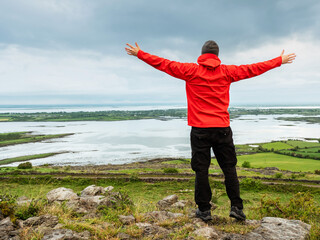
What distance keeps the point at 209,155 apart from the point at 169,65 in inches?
67.1

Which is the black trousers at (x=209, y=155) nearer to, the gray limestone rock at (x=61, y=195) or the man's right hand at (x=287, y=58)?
the man's right hand at (x=287, y=58)

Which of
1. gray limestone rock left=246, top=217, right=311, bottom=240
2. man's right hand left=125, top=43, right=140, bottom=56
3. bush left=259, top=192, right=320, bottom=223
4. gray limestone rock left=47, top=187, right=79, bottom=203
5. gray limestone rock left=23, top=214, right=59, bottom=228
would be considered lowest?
gray limestone rock left=47, top=187, right=79, bottom=203

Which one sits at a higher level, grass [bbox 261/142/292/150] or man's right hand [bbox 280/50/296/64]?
man's right hand [bbox 280/50/296/64]

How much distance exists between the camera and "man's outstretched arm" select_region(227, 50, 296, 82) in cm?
387

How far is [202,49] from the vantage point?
13.3 feet

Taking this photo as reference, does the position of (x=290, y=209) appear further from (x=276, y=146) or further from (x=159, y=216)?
(x=276, y=146)

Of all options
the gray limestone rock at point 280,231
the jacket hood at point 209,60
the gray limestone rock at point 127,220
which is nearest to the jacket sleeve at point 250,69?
the jacket hood at point 209,60

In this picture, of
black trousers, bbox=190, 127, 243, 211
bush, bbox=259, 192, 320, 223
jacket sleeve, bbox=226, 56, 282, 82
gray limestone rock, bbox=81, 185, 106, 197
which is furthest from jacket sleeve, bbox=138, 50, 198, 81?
gray limestone rock, bbox=81, 185, 106, 197

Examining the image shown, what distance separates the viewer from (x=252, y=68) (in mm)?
3881

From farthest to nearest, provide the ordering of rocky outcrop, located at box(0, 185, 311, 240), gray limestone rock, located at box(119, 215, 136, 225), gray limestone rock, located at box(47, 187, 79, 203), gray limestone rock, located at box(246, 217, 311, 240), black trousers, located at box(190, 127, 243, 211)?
gray limestone rock, located at box(47, 187, 79, 203), gray limestone rock, located at box(119, 215, 136, 225), black trousers, located at box(190, 127, 243, 211), gray limestone rock, located at box(246, 217, 311, 240), rocky outcrop, located at box(0, 185, 311, 240)

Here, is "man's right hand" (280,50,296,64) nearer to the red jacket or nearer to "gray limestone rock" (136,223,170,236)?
the red jacket

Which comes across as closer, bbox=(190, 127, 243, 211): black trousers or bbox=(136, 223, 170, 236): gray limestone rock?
bbox=(136, 223, 170, 236): gray limestone rock

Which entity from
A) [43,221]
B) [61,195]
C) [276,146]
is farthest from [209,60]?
[276,146]

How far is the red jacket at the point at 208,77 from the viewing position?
12.6 ft
